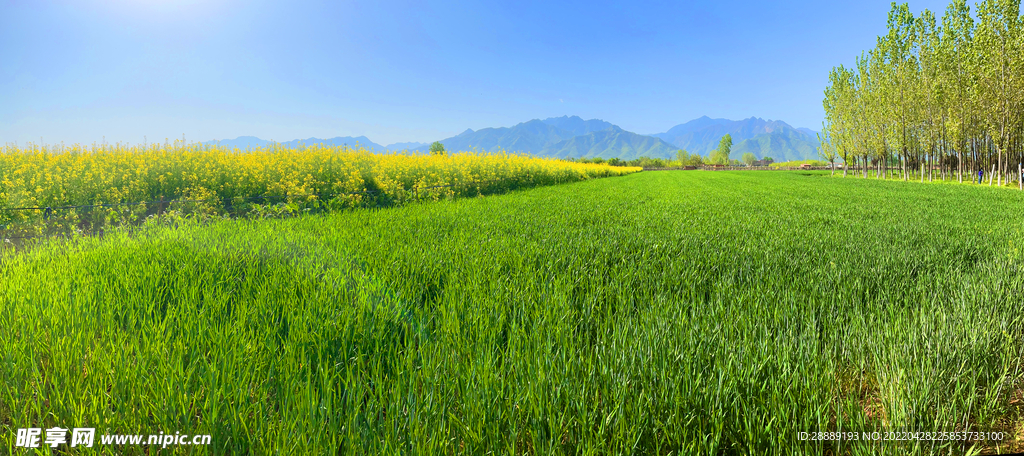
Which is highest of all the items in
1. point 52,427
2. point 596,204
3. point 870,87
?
point 870,87

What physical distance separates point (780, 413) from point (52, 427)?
113 inches

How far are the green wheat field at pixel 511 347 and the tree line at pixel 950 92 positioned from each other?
27862mm

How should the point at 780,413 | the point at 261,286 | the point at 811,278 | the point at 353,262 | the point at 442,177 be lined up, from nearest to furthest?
the point at 780,413
the point at 261,286
the point at 811,278
the point at 353,262
the point at 442,177

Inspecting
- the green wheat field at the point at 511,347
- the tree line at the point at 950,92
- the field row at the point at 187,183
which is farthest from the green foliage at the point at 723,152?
the green wheat field at the point at 511,347

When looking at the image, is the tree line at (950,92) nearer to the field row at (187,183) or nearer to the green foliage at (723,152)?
the field row at (187,183)

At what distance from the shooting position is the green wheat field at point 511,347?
4.79 feet

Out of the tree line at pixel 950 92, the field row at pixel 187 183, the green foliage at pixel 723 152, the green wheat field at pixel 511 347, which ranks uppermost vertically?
the green foliage at pixel 723 152

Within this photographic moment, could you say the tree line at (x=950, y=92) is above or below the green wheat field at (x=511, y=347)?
above

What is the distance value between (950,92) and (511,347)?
37.4 meters

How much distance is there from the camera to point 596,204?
33.7ft

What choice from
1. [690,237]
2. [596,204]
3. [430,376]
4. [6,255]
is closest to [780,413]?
[430,376]

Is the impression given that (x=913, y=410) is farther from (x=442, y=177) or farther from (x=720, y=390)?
(x=442, y=177)

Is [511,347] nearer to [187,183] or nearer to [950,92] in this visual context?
[187,183]

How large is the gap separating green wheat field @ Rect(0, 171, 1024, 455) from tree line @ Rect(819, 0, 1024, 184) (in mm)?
27862
